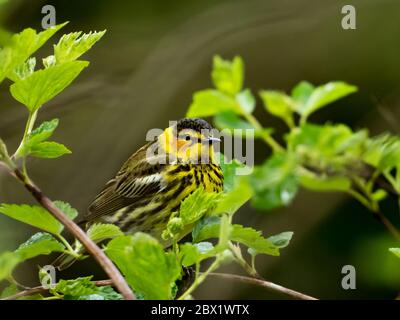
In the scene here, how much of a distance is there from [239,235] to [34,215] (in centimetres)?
22

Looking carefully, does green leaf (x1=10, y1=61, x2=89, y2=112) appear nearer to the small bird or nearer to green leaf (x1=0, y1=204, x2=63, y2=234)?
green leaf (x1=0, y1=204, x2=63, y2=234)

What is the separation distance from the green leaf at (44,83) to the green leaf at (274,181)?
307 millimetres

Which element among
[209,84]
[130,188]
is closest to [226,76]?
[130,188]

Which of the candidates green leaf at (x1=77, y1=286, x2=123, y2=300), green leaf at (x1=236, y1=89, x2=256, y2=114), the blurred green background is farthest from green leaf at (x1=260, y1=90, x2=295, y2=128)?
the blurred green background

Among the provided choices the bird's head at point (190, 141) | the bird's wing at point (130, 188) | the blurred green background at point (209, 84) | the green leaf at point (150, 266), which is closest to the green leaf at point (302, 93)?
the green leaf at point (150, 266)

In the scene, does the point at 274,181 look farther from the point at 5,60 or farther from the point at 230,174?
the point at 230,174

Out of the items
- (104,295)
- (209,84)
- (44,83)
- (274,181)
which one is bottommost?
(104,295)

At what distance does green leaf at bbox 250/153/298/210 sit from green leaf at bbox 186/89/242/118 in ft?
0.17

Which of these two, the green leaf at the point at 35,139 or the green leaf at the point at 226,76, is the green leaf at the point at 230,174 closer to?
the green leaf at the point at 35,139

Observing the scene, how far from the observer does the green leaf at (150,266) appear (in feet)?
2.30

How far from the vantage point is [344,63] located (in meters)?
3.93

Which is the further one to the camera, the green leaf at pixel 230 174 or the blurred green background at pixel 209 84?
the blurred green background at pixel 209 84

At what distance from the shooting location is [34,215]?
83cm
